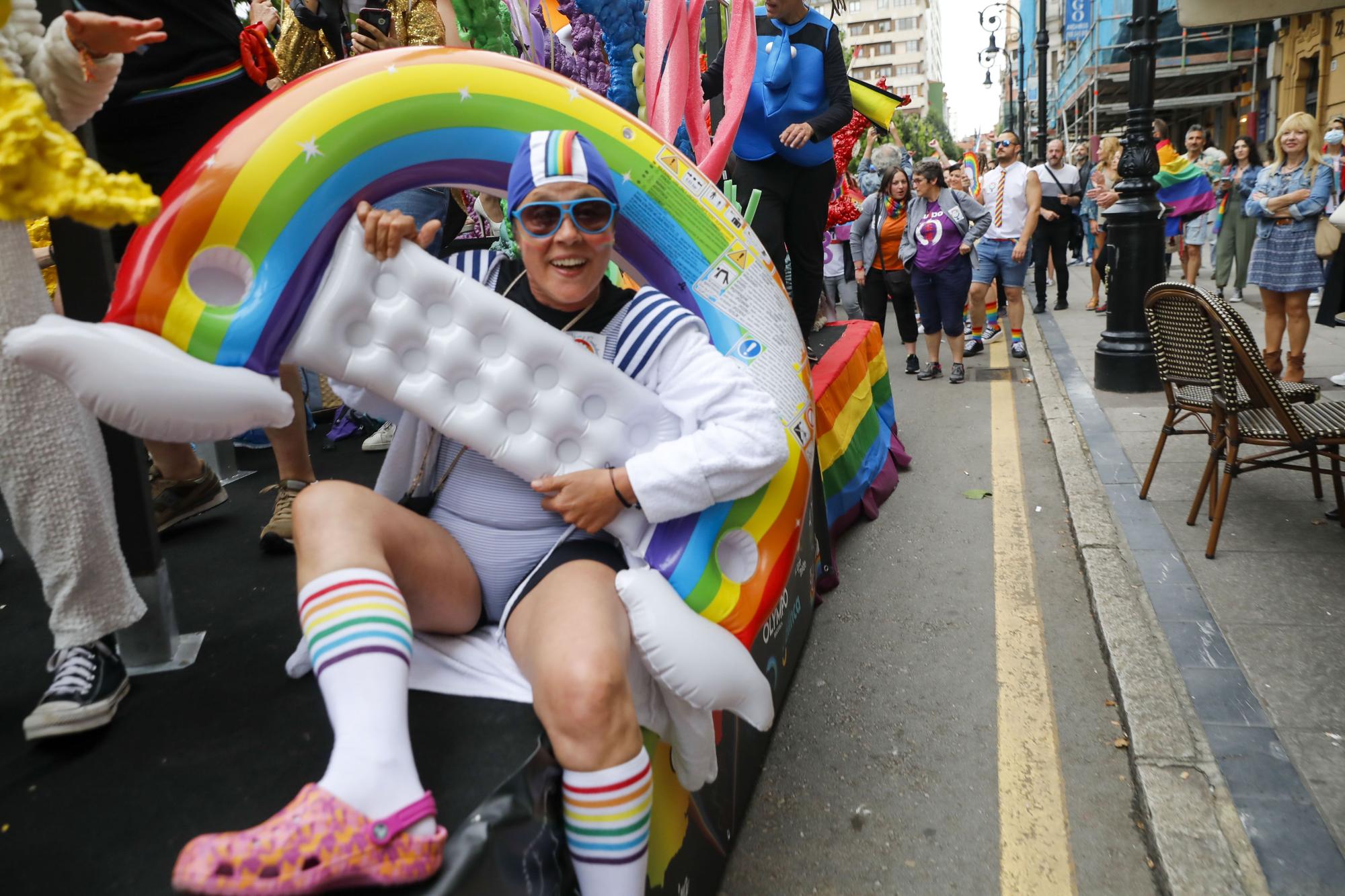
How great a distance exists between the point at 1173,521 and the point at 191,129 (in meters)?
4.23

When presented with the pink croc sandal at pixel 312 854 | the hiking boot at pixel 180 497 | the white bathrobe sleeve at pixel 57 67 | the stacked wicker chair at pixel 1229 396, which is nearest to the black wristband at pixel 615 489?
the pink croc sandal at pixel 312 854

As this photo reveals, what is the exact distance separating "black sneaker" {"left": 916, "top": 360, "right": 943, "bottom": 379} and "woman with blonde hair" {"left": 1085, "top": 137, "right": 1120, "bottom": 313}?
2.59 meters

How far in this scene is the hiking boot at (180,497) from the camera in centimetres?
336

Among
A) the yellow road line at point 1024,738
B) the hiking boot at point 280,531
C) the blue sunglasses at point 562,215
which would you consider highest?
the blue sunglasses at point 562,215

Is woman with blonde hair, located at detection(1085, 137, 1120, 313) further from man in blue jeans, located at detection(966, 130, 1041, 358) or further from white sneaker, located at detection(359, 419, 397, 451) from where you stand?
white sneaker, located at detection(359, 419, 397, 451)

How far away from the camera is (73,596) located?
214cm

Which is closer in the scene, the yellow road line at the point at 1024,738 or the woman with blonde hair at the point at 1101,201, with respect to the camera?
the yellow road line at the point at 1024,738

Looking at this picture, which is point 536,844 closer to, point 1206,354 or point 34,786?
point 34,786

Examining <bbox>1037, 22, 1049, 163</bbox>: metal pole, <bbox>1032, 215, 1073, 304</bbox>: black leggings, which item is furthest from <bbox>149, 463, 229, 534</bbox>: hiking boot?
<bbox>1037, 22, 1049, 163</bbox>: metal pole

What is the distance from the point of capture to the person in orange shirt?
26.9 ft

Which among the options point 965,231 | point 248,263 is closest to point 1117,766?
point 248,263

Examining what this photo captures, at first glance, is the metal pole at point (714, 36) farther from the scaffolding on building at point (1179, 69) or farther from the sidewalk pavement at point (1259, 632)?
the scaffolding on building at point (1179, 69)

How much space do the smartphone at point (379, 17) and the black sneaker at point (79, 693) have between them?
2.19 m

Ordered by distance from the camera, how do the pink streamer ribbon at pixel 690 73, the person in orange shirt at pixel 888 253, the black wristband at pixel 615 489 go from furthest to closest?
1. the person in orange shirt at pixel 888 253
2. the pink streamer ribbon at pixel 690 73
3. the black wristband at pixel 615 489
